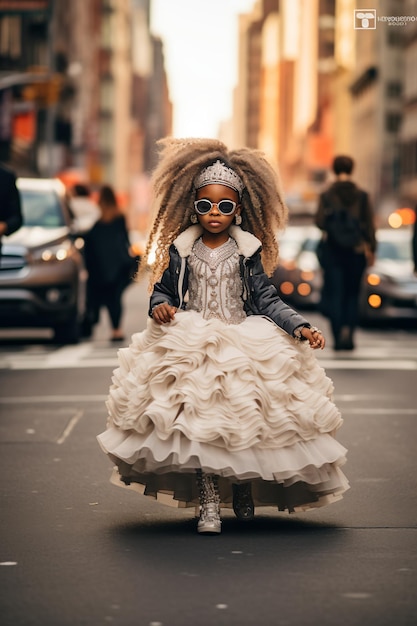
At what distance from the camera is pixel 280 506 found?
6.51 meters

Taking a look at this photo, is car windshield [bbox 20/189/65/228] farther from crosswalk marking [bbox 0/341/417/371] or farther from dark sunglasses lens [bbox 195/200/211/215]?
dark sunglasses lens [bbox 195/200/211/215]

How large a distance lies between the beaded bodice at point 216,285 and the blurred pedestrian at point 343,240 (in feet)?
29.1

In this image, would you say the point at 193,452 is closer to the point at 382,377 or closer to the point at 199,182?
the point at 199,182

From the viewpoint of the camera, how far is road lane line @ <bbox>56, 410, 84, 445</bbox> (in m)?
9.67

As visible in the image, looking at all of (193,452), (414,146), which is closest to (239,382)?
(193,452)

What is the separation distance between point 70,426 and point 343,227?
19.2 feet

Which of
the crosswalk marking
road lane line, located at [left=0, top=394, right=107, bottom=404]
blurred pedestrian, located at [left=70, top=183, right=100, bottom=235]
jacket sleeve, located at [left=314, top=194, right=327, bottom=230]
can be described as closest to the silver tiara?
road lane line, located at [left=0, top=394, right=107, bottom=404]

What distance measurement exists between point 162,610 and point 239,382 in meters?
1.45

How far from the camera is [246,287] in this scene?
21.6 feet

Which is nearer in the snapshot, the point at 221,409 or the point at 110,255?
the point at 221,409

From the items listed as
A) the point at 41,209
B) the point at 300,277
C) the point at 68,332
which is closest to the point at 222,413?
the point at 68,332

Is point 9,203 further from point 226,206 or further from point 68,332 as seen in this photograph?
point 226,206

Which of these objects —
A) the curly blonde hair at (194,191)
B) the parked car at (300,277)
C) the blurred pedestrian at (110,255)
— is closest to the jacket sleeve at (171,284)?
the curly blonde hair at (194,191)

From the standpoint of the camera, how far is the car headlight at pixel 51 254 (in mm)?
17234
